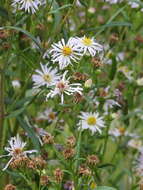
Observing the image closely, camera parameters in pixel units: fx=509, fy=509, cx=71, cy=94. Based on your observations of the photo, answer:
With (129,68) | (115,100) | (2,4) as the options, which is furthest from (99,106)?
(2,4)

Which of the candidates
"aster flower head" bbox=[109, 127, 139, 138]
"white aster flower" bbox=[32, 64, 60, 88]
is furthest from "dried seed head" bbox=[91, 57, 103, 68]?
"aster flower head" bbox=[109, 127, 139, 138]

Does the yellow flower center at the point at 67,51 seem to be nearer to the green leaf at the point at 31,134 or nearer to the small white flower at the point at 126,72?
the green leaf at the point at 31,134

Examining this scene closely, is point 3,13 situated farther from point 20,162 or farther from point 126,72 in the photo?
point 126,72

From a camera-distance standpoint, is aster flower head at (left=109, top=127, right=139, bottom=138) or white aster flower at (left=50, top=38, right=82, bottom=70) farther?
aster flower head at (left=109, top=127, right=139, bottom=138)

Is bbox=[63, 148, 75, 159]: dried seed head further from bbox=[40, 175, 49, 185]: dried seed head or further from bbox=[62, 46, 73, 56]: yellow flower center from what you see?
bbox=[62, 46, 73, 56]: yellow flower center

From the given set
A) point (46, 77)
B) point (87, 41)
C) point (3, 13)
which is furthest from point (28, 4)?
point (46, 77)

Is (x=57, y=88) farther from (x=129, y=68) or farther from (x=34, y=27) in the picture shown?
(x=129, y=68)
